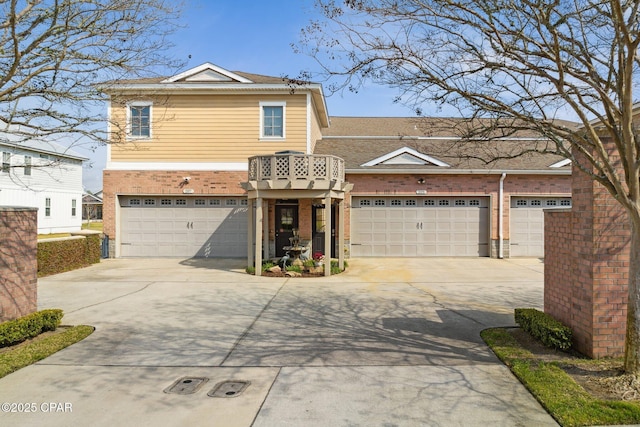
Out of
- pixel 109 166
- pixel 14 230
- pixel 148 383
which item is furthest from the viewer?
pixel 109 166

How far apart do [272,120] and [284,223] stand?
13.2 feet

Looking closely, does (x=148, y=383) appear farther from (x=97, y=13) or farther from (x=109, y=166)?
(x=109, y=166)

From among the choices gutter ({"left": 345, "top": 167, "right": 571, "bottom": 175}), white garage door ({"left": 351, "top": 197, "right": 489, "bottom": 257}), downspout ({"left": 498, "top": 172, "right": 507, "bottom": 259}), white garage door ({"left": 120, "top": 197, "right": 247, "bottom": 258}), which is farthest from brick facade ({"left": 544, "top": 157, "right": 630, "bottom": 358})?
white garage door ({"left": 120, "top": 197, "right": 247, "bottom": 258})

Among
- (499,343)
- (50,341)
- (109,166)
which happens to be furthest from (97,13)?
(109,166)

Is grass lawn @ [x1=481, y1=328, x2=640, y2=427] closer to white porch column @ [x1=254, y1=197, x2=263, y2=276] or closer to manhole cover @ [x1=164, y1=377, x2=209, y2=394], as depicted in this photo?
manhole cover @ [x1=164, y1=377, x2=209, y2=394]

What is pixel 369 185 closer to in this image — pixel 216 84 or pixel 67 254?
pixel 216 84

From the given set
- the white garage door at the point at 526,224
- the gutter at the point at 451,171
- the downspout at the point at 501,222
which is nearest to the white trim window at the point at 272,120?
the gutter at the point at 451,171

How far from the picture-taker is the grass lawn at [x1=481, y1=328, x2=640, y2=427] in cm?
354

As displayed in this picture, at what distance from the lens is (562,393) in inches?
157

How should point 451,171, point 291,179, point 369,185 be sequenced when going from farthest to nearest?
point 369,185 → point 451,171 → point 291,179

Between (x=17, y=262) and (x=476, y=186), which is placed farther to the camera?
(x=476, y=186)

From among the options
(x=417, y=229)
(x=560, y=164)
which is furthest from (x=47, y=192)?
(x=560, y=164)

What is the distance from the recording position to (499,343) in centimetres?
556

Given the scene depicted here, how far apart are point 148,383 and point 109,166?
43.9ft
